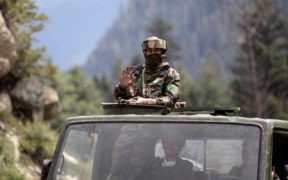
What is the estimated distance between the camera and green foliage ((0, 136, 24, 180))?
37.2ft

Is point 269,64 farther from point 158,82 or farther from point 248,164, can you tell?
point 248,164

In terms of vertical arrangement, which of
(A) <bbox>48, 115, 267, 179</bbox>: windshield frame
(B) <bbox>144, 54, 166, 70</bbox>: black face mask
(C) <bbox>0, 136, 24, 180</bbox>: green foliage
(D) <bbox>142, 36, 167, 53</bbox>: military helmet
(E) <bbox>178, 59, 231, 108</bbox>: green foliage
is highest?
(D) <bbox>142, 36, 167, 53</bbox>: military helmet

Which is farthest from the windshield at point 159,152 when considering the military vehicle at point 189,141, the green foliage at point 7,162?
the green foliage at point 7,162

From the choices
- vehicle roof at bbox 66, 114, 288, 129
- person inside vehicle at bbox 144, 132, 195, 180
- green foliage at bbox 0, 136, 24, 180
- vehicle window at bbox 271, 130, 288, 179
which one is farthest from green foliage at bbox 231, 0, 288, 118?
person inside vehicle at bbox 144, 132, 195, 180

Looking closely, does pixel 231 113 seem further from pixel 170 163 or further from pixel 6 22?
pixel 6 22

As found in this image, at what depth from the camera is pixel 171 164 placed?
4.46 meters

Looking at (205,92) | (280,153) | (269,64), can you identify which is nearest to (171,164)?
(280,153)

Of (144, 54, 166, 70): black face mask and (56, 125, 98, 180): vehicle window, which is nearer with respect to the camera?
(56, 125, 98, 180): vehicle window

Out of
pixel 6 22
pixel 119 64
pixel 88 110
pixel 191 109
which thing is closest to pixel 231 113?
pixel 191 109

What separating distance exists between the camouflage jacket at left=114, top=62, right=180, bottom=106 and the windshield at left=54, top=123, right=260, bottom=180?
4.50 ft

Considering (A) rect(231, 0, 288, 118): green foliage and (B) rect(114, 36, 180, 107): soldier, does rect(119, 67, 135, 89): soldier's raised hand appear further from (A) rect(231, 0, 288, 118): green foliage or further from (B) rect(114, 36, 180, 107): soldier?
(A) rect(231, 0, 288, 118): green foliage

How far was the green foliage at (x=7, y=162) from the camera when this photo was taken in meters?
11.3

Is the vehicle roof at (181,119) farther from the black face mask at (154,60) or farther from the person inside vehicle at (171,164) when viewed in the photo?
the black face mask at (154,60)

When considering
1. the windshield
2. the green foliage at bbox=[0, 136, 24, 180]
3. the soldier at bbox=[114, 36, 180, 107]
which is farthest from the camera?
the green foliage at bbox=[0, 136, 24, 180]
